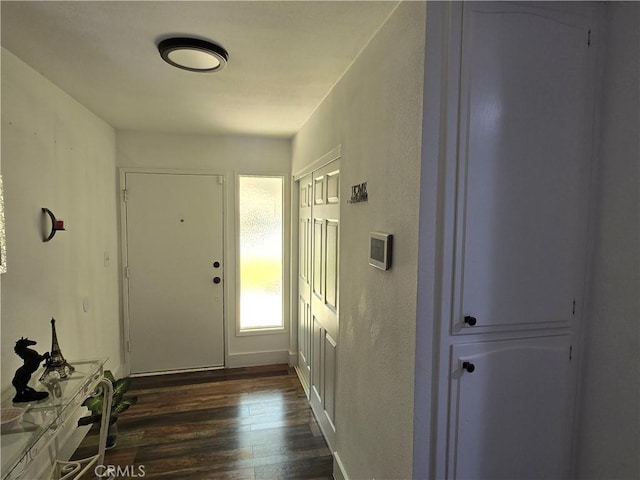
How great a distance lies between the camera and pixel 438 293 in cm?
117

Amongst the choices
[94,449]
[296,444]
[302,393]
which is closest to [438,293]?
[296,444]

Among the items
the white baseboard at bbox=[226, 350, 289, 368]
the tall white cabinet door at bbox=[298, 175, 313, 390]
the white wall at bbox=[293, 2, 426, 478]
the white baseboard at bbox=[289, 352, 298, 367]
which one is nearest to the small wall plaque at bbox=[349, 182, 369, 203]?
the white wall at bbox=[293, 2, 426, 478]

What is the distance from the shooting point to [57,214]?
84.1 inches

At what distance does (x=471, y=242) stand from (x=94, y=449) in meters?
2.74

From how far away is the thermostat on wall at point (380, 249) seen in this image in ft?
4.49

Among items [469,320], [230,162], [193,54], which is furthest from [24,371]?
[230,162]

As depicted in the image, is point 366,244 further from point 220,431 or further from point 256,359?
point 256,359

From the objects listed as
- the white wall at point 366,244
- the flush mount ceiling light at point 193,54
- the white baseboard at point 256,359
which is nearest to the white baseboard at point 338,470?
the white wall at point 366,244

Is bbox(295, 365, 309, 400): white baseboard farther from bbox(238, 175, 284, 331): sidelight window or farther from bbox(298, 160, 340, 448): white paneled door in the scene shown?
bbox(238, 175, 284, 331): sidelight window

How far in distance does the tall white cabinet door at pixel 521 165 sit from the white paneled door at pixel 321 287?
107cm

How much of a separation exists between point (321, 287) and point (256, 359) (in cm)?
156

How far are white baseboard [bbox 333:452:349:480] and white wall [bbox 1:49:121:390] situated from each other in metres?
1.72

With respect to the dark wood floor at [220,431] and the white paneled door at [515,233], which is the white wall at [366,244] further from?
the dark wood floor at [220,431]

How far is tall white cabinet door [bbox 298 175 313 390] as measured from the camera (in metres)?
3.04
